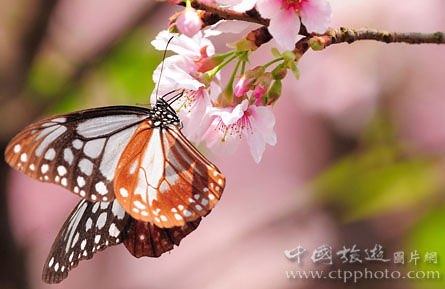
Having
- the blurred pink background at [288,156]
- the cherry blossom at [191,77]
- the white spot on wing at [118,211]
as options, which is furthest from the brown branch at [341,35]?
the blurred pink background at [288,156]

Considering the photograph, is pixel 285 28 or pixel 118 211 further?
pixel 118 211

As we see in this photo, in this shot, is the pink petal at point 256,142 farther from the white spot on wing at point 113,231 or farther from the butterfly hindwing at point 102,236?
the white spot on wing at point 113,231

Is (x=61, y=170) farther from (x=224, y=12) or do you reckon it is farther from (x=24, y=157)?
(x=224, y=12)

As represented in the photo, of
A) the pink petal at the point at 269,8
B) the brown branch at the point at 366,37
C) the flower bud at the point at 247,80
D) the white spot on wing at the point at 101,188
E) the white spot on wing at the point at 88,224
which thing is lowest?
the white spot on wing at the point at 88,224

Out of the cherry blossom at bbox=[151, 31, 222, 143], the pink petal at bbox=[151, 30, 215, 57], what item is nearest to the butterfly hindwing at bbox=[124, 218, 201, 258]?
the cherry blossom at bbox=[151, 31, 222, 143]

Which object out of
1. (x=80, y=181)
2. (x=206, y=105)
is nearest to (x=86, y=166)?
(x=80, y=181)

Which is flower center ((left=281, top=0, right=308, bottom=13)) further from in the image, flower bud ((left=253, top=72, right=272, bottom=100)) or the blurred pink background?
the blurred pink background

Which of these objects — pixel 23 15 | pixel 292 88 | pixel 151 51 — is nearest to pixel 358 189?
pixel 292 88

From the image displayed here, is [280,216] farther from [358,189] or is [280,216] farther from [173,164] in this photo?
[173,164]
